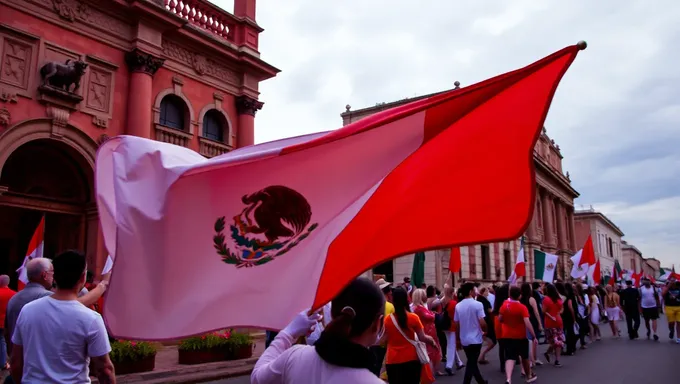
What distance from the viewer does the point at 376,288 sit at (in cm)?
234

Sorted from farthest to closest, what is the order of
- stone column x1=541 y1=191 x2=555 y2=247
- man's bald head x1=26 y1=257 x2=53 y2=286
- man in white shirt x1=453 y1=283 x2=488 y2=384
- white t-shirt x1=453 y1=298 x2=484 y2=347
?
stone column x1=541 y1=191 x2=555 y2=247 → white t-shirt x1=453 y1=298 x2=484 y2=347 → man in white shirt x1=453 y1=283 x2=488 y2=384 → man's bald head x1=26 y1=257 x2=53 y2=286

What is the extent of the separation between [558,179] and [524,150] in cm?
5378

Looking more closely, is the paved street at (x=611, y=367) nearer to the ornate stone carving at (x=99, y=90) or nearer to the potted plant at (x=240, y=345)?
the potted plant at (x=240, y=345)

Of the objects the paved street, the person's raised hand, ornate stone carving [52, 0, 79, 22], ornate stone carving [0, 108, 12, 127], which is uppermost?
ornate stone carving [52, 0, 79, 22]

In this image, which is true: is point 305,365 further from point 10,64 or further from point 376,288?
point 10,64

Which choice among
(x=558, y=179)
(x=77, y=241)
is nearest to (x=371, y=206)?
(x=77, y=241)

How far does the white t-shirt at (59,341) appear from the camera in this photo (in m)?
3.31

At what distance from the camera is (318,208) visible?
2.87m

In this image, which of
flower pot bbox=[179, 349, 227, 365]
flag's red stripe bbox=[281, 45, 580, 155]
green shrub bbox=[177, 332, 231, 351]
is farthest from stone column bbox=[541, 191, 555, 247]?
flag's red stripe bbox=[281, 45, 580, 155]

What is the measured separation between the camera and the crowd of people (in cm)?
217

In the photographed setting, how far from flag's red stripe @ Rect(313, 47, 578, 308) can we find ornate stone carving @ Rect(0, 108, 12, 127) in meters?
11.5

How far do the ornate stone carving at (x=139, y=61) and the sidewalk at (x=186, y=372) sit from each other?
7659 millimetres

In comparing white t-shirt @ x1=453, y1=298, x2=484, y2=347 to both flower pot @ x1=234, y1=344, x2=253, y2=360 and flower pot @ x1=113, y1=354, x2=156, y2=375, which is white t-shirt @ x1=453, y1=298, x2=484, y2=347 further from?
flower pot @ x1=113, y1=354, x2=156, y2=375

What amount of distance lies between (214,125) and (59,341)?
48.5 feet
